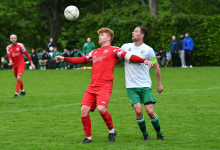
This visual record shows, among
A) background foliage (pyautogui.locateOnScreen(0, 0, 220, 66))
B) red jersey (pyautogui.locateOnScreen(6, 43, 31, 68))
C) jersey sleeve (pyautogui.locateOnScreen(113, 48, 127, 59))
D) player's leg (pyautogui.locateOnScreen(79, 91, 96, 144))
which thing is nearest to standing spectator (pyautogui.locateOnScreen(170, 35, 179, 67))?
background foliage (pyautogui.locateOnScreen(0, 0, 220, 66))

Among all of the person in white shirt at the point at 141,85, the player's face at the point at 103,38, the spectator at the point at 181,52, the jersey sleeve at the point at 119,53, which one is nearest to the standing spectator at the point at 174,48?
the spectator at the point at 181,52

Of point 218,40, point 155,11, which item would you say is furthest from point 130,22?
point 218,40

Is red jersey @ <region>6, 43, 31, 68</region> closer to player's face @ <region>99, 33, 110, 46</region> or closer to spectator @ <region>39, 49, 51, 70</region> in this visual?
player's face @ <region>99, 33, 110, 46</region>

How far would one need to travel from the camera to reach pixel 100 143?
6309 mm

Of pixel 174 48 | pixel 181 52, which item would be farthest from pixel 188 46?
pixel 174 48

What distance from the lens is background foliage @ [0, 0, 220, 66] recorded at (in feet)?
92.1

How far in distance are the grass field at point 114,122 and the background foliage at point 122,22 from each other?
1461 centimetres

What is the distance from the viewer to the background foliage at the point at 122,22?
2808cm

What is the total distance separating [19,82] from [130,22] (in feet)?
60.5

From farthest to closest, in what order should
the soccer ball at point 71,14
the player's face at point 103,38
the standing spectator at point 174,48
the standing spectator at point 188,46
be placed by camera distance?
the standing spectator at point 174,48, the standing spectator at point 188,46, the soccer ball at point 71,14, the player's face at point 103,38

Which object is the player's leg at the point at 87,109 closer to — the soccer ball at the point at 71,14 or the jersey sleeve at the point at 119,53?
the jersey sleeve at the point at 119,53

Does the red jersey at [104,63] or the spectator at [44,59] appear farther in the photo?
the spectator at [44,59]

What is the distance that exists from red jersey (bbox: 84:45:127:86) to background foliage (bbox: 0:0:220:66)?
21.9 m

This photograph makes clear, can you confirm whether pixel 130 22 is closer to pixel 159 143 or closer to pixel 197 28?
pixel 197 28
